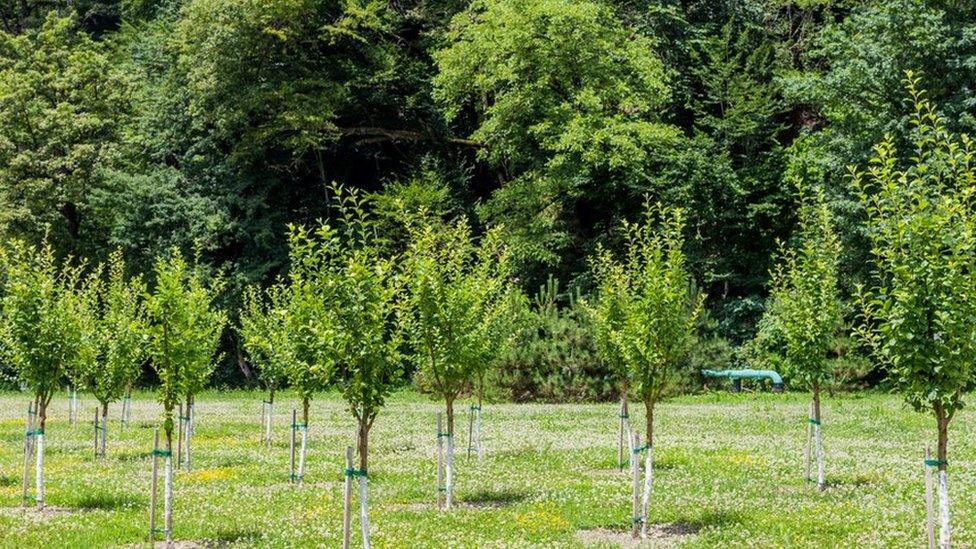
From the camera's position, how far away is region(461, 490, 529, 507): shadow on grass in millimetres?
21797

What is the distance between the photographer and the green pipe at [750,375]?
52344 millimetres

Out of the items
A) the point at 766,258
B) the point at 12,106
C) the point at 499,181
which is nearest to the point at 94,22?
the point at 12,106

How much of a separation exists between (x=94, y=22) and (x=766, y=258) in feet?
193

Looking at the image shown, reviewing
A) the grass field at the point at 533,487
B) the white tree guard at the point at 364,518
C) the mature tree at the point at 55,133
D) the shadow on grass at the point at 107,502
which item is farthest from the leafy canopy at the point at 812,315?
the mature tree at the point at 55,133

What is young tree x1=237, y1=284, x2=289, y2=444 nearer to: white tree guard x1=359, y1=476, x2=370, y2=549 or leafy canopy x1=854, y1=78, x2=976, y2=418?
white tree guard x1=359, y1=476, x2=370, y2=549

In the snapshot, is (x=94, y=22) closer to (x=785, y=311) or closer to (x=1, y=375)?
(x=1, y=375)

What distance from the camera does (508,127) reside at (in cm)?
6119

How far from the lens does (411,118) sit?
236 feet

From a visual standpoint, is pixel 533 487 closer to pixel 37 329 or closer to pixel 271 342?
pixel 37 329

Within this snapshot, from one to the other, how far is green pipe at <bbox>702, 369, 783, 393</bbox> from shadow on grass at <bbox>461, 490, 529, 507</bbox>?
100 feet

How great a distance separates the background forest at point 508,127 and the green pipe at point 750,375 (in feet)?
1.81

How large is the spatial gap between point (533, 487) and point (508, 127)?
39.6 metres

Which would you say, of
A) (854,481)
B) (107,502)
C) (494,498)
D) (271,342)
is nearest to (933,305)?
(854,481)

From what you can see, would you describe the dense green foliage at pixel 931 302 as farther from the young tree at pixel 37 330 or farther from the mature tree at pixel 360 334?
the young tree at pixel 37 330
